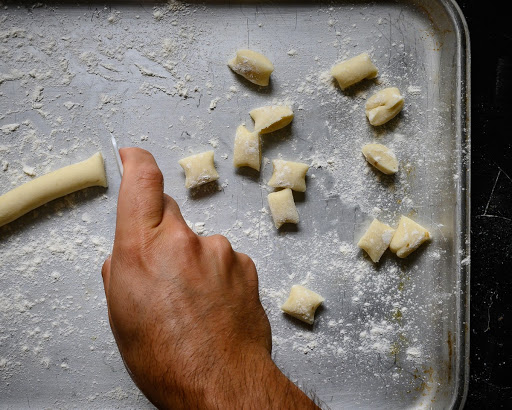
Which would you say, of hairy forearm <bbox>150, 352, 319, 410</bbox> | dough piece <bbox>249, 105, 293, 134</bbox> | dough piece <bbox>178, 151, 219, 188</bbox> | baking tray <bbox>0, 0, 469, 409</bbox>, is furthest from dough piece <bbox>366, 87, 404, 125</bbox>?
hairy forearm <bbox>150, 352, 319, 410</bbox>

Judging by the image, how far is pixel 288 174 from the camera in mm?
Result: 1322

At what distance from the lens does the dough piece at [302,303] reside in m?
1.31

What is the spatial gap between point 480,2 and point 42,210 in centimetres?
140

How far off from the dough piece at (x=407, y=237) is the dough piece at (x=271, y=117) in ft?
1.40

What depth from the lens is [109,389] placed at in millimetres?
1342

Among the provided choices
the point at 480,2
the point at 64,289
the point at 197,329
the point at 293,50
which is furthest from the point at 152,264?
Answer: the point at 480,2

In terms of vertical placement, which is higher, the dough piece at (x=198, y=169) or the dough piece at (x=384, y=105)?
the dough piece at (x=384, y=105)

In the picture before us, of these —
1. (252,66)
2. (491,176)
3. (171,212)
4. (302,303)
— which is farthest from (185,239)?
(491,176)

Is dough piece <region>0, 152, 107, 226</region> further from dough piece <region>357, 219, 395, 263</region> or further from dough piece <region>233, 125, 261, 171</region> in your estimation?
dough piece <region>357, 219, 395, 263</region>

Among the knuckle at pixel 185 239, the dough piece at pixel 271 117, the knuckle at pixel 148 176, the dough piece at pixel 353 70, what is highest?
the dough piece at pixel 353 70

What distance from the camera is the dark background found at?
56.8 inches

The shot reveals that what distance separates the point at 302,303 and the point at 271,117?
1.66 feet

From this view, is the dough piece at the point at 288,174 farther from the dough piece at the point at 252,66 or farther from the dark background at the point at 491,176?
the dark background at the point at 491,176

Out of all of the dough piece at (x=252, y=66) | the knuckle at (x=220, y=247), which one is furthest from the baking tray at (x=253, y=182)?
the knuckle at (x=220, y=247)
